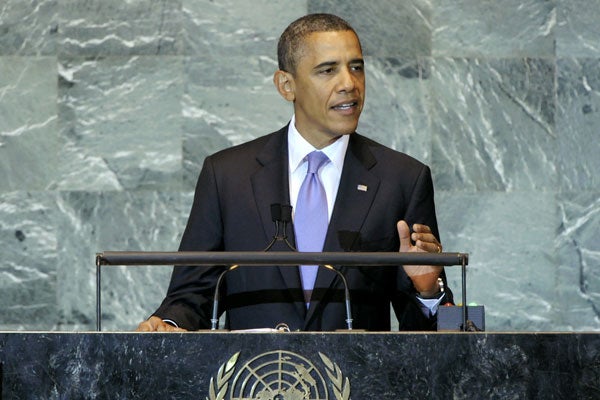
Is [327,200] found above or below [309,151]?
below

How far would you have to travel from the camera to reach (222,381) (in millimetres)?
2982

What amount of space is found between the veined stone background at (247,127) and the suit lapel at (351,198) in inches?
71.3

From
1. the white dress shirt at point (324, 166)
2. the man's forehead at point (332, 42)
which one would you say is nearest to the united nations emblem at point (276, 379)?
the white dress shirt at point (324, 166)

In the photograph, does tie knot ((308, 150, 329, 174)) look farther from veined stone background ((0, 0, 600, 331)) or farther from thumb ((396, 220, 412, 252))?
veined stone background ((0, 0, 600, 331))

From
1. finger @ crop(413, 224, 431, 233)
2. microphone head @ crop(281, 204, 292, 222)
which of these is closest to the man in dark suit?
finger @ crop(413, 224, 431, 233)

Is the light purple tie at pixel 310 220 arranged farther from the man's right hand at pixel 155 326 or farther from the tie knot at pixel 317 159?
the man's right hand at pixel 155 326

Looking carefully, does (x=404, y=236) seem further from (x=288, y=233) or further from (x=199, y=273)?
(x=199, y=273)

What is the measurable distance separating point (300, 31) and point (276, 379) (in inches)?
62.1

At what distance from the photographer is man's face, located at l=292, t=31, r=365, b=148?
4.07m

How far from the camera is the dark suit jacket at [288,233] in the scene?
12.7 feet

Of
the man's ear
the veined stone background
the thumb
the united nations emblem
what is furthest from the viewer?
the veined stone background

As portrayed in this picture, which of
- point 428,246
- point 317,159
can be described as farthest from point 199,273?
point 428,246

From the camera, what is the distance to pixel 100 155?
5949 millimetres

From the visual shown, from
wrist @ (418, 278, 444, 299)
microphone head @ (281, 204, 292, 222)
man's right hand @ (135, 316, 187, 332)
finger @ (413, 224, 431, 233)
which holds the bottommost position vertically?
man's right hand @ (135, 316, 187, 332)
